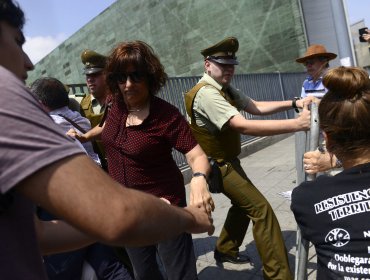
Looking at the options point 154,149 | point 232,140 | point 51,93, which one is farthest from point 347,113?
point 51,93

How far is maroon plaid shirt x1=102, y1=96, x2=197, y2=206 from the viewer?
7.54ft

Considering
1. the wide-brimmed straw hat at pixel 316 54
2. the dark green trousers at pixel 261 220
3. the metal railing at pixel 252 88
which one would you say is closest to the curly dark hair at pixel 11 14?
the dark green trousers at pixel 261 220

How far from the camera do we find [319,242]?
1.57 metres

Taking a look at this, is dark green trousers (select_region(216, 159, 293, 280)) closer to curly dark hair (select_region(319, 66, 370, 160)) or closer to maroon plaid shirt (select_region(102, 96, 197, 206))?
maroon plaid shirt (select_region(102, 96, 197, 206))

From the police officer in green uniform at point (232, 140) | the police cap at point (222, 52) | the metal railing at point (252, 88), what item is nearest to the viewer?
the police officer in green uniform at point (232, 140)

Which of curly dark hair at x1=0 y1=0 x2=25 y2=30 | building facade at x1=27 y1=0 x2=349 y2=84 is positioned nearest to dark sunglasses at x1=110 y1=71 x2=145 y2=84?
curly dark hair at x1=0 y1=0 x2=25 y2=30

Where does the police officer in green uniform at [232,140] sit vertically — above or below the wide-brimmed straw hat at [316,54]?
below

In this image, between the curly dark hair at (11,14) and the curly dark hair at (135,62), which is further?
the curly dark hair at (135,62)

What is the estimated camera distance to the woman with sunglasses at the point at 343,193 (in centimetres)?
145

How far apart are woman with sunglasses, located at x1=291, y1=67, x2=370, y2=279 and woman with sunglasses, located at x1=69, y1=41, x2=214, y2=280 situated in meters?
0.79

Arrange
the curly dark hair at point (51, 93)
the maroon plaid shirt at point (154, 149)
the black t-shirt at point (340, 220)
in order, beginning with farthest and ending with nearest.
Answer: the curly dark hair at point (51, 93) → the maroon plaid shirt at point (154, 149) → the black t-shirt at point (340, 220)

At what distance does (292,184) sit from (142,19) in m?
18.3

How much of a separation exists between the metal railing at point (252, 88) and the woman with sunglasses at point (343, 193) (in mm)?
5379

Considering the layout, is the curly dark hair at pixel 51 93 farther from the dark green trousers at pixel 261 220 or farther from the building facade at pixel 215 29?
the building facade at pixel 215 29
